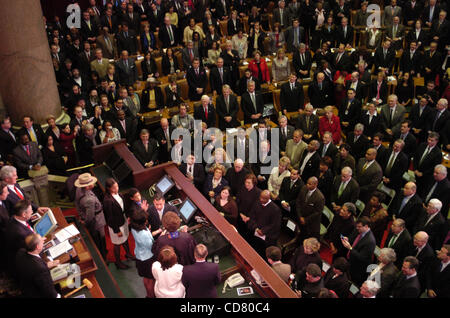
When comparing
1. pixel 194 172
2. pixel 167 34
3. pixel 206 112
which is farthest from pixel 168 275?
pixel 167 34

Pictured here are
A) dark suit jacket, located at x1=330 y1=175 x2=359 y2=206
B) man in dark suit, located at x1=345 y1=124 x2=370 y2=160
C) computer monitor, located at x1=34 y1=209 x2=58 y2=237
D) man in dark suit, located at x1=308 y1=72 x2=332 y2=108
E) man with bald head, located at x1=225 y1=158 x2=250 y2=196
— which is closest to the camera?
computer monitor, located at x1=34 y1=209 x2=58 y2=237

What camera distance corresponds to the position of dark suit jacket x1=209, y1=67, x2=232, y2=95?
34.1 ft

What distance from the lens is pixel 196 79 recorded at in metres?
10.3

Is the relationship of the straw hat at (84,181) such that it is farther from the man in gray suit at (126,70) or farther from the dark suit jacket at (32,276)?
the man in gray suit at (126,70)

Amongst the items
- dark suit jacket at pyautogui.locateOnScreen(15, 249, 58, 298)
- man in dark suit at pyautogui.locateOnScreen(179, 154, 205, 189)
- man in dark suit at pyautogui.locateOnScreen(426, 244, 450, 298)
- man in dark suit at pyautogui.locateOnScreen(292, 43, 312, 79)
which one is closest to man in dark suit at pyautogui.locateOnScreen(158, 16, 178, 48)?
man in dark suit at pyautogui.locateOnScreen(292, 43, 312, 79)

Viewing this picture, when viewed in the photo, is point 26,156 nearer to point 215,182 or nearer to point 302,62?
point 215,182

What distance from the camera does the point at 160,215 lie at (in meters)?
5.97

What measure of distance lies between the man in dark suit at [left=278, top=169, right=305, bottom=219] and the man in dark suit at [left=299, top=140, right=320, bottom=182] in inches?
Result: 29.3

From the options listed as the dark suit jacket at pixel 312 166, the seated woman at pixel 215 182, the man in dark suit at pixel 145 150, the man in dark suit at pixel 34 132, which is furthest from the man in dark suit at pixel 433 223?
the man in dark suit at pixel 34 132

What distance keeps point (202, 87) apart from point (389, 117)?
410 centimetres

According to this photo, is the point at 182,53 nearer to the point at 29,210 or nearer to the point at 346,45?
the point at 346,45

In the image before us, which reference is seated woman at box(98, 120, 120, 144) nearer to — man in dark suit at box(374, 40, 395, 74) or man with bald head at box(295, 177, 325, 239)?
man with bald head at box(295, 177, 325, 239)

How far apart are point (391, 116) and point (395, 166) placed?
158cm

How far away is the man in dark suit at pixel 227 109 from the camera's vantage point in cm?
940
